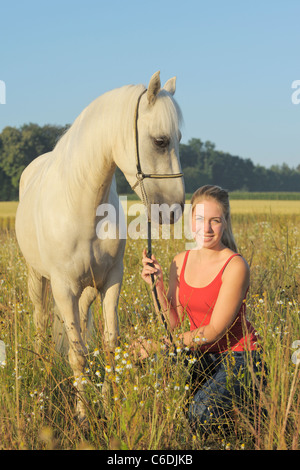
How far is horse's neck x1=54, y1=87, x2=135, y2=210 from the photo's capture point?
3.14 metres

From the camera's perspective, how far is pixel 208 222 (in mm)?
3305

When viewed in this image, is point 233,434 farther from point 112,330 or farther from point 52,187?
point 52,187

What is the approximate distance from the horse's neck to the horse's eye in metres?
0.22

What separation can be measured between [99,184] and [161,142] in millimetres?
655

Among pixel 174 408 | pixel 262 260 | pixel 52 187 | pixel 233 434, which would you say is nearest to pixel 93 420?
pixel 174 408

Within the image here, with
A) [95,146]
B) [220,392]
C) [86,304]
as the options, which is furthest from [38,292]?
[220,392]

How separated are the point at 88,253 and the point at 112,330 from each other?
625mm

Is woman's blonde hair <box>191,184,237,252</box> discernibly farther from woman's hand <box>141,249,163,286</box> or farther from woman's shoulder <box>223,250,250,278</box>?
woman's hand <box>141,249,163,286</box>

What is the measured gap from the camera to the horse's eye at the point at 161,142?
2.96 metres

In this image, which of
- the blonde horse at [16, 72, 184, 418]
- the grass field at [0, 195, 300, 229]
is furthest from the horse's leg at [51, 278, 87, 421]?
the grass field at [0, 195, 300, 229]

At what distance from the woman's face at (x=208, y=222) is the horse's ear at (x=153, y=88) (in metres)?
0.80

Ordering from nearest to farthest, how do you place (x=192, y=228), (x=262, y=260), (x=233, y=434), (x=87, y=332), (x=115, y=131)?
(x=233, y=434), (x=115, y=131), (x=192, y=228), (x=87, y=332), (x=262, y=260)

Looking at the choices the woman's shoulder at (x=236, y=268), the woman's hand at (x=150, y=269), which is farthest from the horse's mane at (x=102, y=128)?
the woman's shoulder at (x=236, y=268)

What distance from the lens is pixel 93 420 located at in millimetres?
2928
